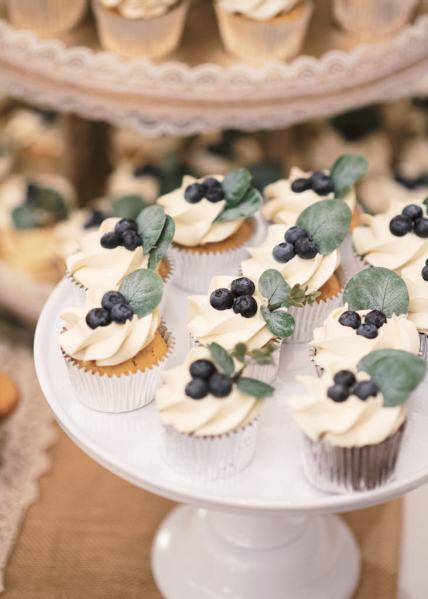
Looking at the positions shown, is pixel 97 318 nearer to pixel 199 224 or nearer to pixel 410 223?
pixel 199 224

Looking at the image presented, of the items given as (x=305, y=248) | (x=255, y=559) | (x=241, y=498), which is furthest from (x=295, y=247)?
(x=255, y=559)

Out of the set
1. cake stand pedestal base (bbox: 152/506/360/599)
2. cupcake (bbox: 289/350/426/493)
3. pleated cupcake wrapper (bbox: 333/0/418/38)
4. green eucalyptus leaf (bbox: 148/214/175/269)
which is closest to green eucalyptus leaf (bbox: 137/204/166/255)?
green eucalyptus leaf (bbox: 148/214/175/269)

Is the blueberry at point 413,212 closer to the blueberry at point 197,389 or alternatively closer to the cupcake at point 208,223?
the cupcake at point 208,223

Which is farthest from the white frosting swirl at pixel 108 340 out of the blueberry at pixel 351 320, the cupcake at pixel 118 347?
the blueberry at pixel 351 320

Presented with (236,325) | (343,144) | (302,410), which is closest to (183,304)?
(236,325)

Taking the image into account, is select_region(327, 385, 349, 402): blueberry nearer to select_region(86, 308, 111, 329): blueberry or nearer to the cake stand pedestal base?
select_region(86, 308, 111, 329): blueberry

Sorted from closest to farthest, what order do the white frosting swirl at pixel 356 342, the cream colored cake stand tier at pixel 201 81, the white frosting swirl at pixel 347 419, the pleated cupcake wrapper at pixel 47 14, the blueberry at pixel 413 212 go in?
the white frosting swirl at pixel 347 419 < the white frosting swirl at pixel 356 342 < the blueberry at pixel 413 212 < the cream colored cake stand tier at pixel 201 81 < the pleated cupcake wrapper at pixel 47 14
